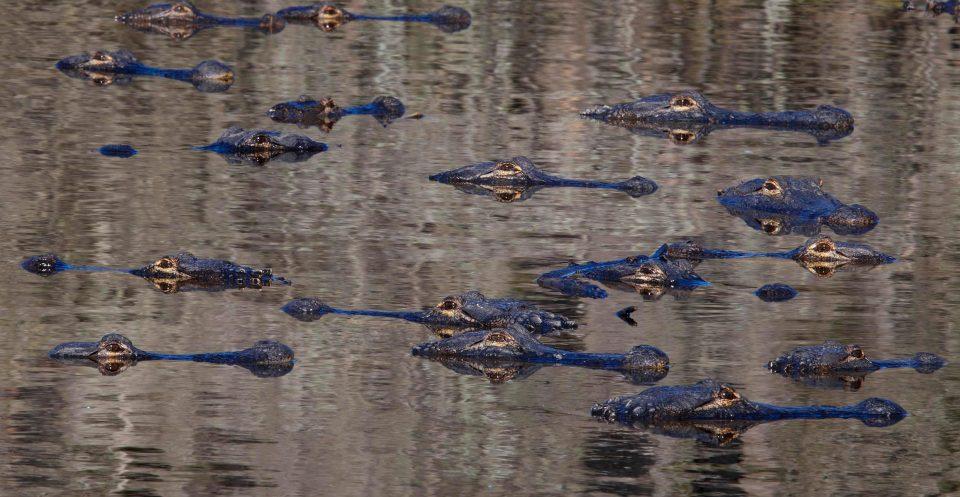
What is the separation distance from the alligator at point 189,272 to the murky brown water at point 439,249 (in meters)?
0.15

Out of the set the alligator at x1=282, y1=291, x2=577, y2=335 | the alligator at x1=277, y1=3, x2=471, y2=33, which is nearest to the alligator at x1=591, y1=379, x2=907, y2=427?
the alligator at x1=282, y1=291, x2=577, y2=335

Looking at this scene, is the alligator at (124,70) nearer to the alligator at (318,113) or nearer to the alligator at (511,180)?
the alligator at (318,113)

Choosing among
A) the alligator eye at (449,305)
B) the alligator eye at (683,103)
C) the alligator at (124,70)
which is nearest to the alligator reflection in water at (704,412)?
the alligator eye at (449,305)

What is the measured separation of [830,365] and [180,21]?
1131 cm

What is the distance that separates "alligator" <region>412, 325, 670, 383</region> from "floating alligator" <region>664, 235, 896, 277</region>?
2037 mm

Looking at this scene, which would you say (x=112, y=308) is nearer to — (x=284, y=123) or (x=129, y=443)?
(x=129, y=443)

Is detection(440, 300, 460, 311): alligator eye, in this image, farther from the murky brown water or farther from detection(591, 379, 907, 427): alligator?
detection(591, 379, 907, 427): alligator

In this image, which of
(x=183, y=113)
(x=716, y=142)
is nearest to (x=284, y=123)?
(x=183, y=113)

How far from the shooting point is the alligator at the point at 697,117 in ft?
48.2

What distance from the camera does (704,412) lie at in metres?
7.84

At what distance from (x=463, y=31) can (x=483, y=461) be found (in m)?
11.9

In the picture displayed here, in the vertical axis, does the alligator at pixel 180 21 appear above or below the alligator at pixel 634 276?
below

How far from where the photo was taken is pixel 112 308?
9258 mm

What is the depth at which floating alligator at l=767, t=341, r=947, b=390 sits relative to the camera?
8516 millimetres
